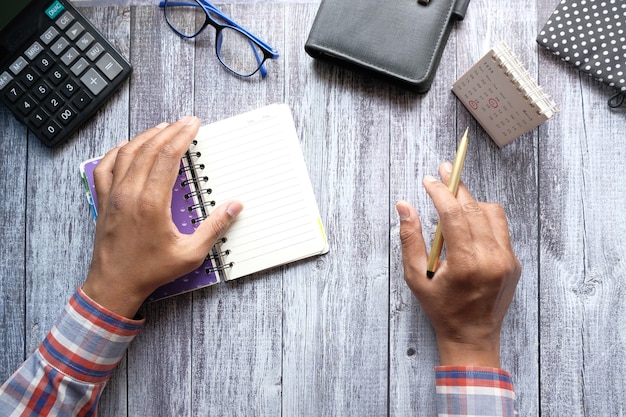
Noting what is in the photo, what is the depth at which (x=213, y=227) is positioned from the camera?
83cm

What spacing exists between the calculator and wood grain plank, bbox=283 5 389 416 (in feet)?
0.98

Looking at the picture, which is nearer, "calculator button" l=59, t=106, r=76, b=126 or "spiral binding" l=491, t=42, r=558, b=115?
"spiral binding" l=491, t=42, r=558, b=115

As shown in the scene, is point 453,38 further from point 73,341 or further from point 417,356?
point 73,341

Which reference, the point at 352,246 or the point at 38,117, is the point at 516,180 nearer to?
the point at 352,246

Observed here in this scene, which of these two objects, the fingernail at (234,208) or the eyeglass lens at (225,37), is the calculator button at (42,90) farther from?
the fingernail at (234,208)

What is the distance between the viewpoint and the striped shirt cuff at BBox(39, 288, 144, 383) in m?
0.81

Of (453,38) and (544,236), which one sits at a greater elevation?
(453,38)

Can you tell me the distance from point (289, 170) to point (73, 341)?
0.38 m

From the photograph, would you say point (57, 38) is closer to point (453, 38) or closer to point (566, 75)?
point (453, 38)

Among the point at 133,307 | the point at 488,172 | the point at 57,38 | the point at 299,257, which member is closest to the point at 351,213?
the point at 299,257

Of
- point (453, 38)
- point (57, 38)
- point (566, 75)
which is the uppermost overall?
point (57, 38)

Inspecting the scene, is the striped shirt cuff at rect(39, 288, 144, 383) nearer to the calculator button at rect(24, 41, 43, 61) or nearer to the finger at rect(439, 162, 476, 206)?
the calculator button at rect(24, 41, 43, 61)

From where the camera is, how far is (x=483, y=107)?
0.83 meters

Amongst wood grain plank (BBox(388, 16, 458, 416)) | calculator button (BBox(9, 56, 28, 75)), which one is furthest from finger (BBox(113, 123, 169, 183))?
wood grain plank (BBox(388, 16, 458, 416))
